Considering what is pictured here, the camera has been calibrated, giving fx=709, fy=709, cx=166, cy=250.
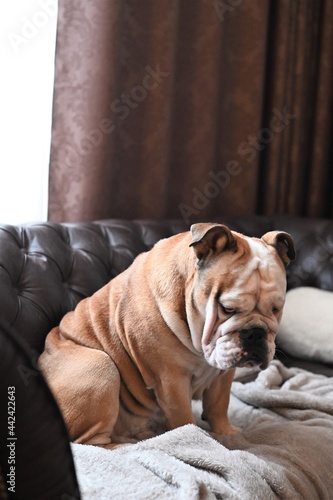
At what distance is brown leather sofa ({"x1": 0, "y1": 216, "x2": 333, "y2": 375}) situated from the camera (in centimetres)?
203

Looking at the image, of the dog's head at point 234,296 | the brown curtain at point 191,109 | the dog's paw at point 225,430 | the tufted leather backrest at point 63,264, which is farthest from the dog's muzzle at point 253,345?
the brown curtain at point 191,109

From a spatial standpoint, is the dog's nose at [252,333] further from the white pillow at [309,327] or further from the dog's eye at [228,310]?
the white pillow at [309,327]

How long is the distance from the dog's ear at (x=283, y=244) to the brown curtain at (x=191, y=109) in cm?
102

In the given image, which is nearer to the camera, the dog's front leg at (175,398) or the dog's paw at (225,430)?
the dog's front leg at (175,398)

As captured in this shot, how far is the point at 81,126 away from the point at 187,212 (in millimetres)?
667

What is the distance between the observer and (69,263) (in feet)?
7.35

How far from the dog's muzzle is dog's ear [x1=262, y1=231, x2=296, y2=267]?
0.70 feet

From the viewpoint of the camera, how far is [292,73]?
321 cm

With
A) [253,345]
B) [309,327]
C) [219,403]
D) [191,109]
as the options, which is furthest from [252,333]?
[191,109]

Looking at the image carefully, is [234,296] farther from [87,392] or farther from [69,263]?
[69,263]

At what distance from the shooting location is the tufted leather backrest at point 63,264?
203 centimetres

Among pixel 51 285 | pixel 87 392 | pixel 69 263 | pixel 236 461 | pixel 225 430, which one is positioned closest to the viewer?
pixel 236 461

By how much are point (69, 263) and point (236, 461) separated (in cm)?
91

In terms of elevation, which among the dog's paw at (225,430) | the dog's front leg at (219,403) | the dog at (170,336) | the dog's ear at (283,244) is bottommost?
the dog's paw at (225,430)
